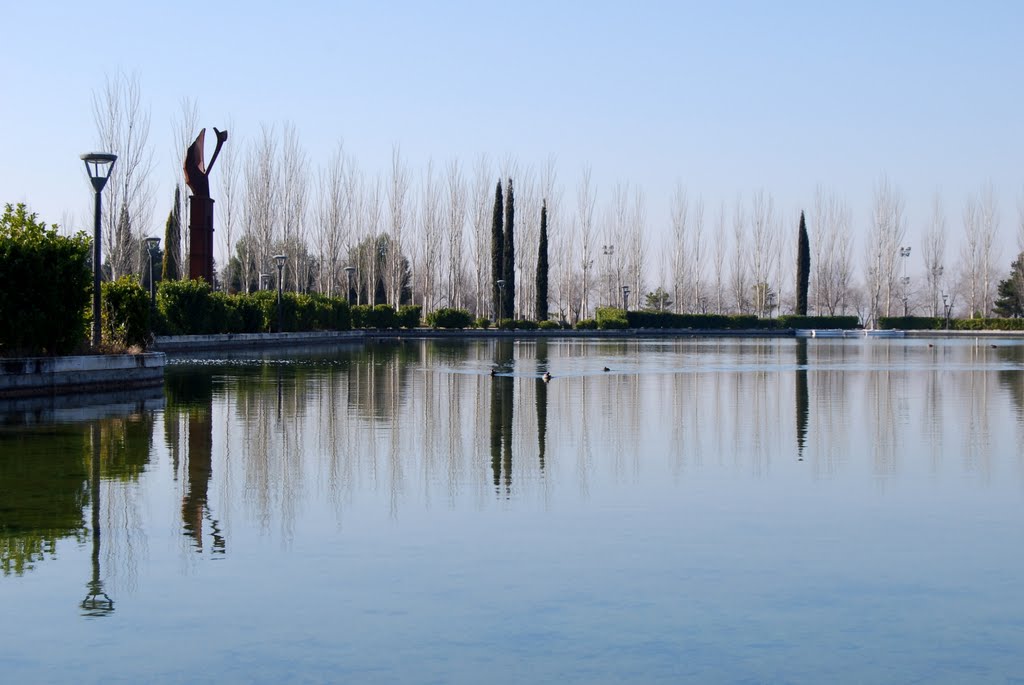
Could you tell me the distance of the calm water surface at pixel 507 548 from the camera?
15.9 ft

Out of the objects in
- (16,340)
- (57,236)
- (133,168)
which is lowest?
(16,340)

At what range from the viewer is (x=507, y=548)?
689cm

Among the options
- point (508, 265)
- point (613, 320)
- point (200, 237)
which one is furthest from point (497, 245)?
point (200, 237)

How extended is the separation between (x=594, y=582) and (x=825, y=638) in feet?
4.45

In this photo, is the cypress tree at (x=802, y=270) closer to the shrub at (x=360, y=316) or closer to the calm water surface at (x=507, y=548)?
the shrub at (x=360, y=316)

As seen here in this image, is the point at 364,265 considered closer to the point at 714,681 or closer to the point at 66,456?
the point at 66,456

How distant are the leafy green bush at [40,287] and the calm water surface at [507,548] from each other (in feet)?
10.5

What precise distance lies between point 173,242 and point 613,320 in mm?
26408


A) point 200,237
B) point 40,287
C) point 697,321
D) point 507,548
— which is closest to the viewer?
point 507,548

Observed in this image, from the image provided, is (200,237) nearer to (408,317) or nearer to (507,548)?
(408,317)

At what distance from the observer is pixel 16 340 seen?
17344 mm

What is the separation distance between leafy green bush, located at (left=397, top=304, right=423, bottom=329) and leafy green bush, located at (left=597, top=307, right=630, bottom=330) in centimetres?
1392

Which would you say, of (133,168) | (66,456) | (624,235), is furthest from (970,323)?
(66,456)

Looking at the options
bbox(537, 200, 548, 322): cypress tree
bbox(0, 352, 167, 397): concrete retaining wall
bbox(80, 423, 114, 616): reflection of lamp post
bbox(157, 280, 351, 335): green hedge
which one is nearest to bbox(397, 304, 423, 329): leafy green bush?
bbox(157, 280, 351, 335): green hedge
